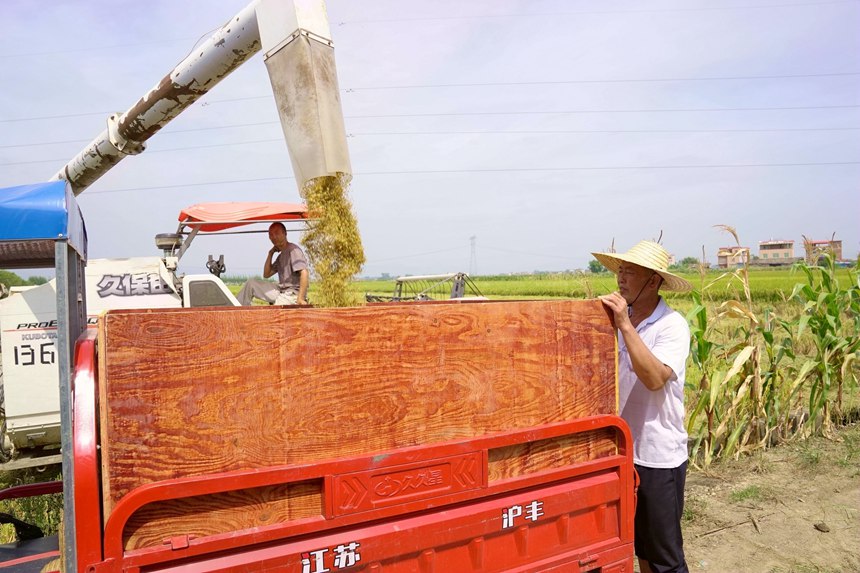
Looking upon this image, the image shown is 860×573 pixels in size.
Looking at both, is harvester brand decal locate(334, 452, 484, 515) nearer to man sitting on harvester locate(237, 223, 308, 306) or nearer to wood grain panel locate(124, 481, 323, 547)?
wood grain panel locate(124, 481, 323, 547)

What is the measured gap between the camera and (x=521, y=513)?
223 centimetres

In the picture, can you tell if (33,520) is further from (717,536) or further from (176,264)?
(717,536)

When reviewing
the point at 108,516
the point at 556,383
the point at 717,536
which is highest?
the point at 556,383

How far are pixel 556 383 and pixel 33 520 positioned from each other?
13.2ft

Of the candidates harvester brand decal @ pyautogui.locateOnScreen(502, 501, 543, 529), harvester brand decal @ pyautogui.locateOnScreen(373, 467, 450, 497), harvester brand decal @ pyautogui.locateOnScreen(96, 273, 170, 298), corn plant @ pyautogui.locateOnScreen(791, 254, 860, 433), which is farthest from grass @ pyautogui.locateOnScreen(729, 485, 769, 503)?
harvester brand decal @ pyautogui.locateOnScreen(96, 273, 170, 298)

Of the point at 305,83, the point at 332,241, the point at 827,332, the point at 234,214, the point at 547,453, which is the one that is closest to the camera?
the point at 547,453

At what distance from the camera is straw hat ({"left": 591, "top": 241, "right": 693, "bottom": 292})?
2.86 metres

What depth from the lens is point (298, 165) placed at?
10.2 ft

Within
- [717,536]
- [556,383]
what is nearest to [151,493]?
[556,383]

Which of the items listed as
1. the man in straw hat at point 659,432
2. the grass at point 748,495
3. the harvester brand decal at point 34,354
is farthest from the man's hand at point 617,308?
the harvester brand decal at point 34,354

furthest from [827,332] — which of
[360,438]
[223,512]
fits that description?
[223,512]

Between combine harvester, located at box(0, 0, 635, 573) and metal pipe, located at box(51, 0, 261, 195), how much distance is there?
2362 millimetres

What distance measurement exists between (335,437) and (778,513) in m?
4.03

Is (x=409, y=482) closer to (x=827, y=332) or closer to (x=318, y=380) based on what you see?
(x=318, y=380)
